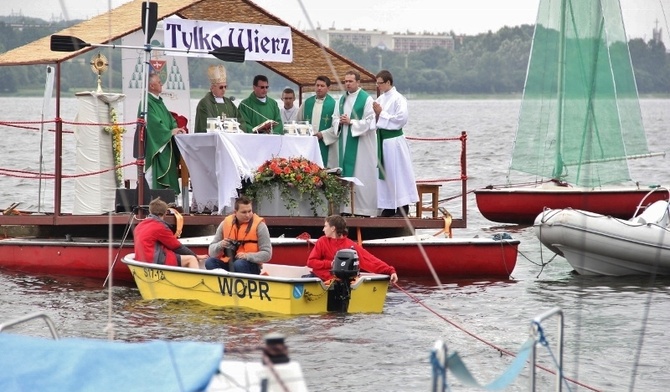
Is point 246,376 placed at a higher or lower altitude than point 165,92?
lower

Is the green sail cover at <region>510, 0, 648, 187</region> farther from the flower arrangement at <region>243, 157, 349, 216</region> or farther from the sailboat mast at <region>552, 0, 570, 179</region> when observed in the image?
the flower arrangement at <region>243, 157, 349, 216</region>

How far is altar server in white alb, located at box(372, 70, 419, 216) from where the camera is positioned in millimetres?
18312

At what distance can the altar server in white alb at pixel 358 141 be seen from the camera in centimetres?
1838

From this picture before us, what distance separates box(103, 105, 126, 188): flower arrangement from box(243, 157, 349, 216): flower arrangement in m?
1.78

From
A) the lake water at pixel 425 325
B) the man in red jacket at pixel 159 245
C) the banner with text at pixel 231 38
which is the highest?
the banner with text at pixel 231 38

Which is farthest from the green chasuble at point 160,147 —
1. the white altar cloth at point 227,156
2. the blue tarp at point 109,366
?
the blue tarp at point 109,366

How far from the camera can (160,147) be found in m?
17.6

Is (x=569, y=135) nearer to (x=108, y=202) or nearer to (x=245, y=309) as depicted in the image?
(x=108, y=202)

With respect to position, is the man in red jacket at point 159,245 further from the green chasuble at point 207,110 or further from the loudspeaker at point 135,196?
the green chasuble at point 207,110

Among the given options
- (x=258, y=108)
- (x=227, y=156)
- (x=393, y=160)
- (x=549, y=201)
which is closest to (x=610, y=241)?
(x=393, y=160)

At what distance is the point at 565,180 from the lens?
29.1 m

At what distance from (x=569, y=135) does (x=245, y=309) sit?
15.5 metres

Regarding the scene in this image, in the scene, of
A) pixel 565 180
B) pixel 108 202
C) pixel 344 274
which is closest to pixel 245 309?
pixel 344 274

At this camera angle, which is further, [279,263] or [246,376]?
[279,263]
